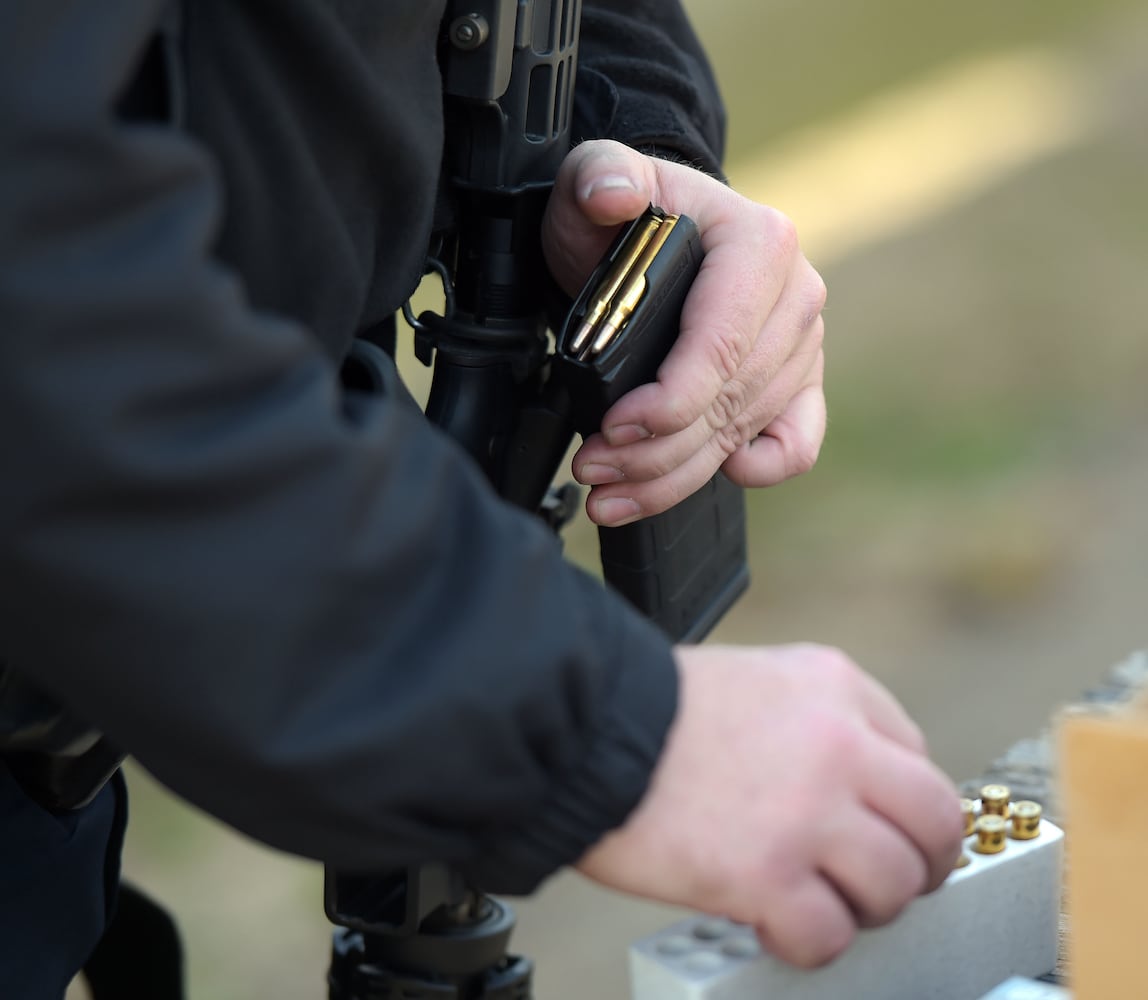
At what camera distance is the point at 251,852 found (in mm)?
2768

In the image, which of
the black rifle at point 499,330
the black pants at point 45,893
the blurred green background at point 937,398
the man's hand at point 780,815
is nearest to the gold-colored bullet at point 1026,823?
the man's hand at point 780,815

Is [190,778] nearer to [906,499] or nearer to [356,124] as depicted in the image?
[356,124]

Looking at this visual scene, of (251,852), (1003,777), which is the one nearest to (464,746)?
(1003,777)

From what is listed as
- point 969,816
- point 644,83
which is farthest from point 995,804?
point 644,83

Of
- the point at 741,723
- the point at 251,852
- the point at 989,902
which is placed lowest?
the point at 251,852

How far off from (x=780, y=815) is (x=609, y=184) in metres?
0.48

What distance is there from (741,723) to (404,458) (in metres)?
0.17

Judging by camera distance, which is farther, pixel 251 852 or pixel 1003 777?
pixel 251 852

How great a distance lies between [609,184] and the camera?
0.95 m

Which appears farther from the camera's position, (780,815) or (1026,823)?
(1026,823)

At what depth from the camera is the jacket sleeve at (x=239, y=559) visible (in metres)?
0.51

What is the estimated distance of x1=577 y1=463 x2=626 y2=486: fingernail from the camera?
95cm

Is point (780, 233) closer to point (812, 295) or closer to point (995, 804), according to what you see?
point (812, 295)

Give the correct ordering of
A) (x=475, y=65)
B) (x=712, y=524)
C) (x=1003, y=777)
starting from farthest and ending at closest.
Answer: (x=712, y=524) < (x=1003, y=777) < (x=475, y=65)
